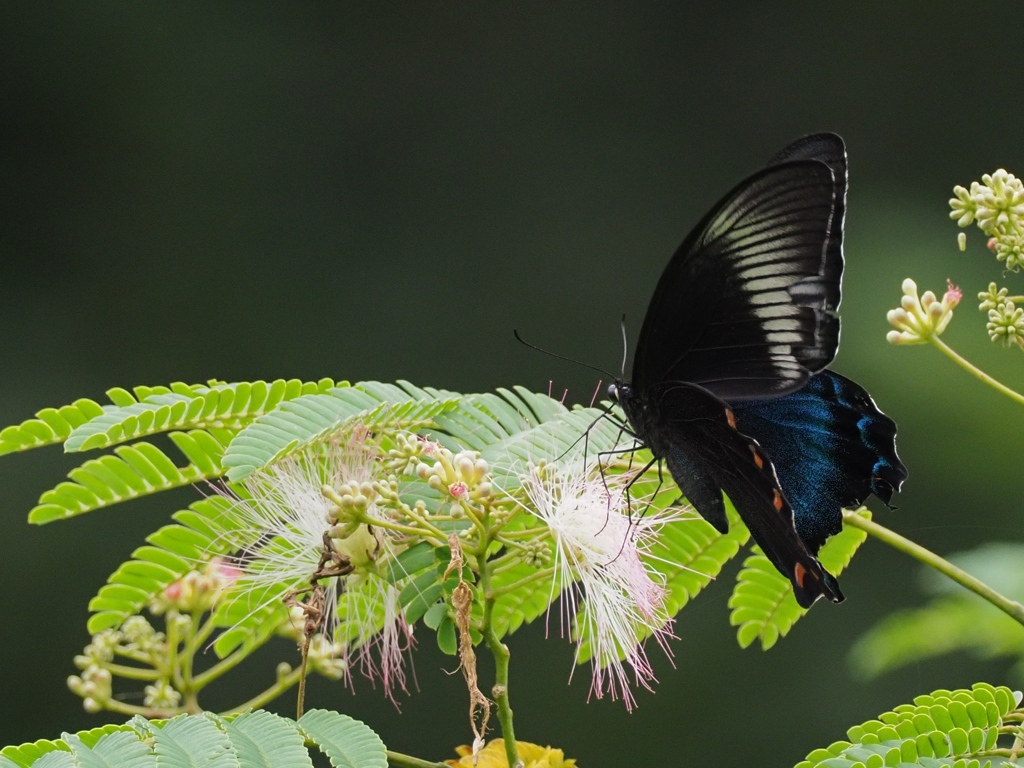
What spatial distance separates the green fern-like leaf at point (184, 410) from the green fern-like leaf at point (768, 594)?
52cm

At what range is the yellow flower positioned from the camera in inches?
37.9

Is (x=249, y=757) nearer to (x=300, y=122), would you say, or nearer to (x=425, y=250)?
(x=425, y=250)

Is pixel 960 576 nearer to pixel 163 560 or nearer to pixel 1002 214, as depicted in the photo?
pixel 1002 214

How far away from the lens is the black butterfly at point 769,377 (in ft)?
3.74

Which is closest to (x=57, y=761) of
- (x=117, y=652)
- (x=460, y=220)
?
(x=117, y=652)

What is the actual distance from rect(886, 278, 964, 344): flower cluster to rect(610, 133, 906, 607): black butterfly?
72 mm

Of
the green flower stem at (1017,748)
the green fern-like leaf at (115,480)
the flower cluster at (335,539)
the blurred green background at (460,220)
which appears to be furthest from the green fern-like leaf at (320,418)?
the blurred green background at (460,220)

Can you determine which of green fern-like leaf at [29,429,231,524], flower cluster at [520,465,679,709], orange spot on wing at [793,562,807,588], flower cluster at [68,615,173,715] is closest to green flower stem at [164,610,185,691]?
flower cluster at [68,615,173,715]

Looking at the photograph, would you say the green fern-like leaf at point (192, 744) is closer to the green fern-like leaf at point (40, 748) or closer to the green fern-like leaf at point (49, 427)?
the green fern-like leaf at point (40, 748)

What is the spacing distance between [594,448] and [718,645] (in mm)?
3476

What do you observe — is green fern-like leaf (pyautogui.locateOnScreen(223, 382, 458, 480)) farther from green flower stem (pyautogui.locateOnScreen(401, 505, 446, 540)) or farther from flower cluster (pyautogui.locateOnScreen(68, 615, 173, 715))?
flower cluster (pyautogui.locateOnScreen(68, 615, 173, 715))

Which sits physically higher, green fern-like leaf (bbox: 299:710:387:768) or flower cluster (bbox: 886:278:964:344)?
flower cluster (bbox: 886:278:964:344)

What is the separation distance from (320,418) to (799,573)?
0.46 meters

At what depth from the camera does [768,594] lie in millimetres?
1399
